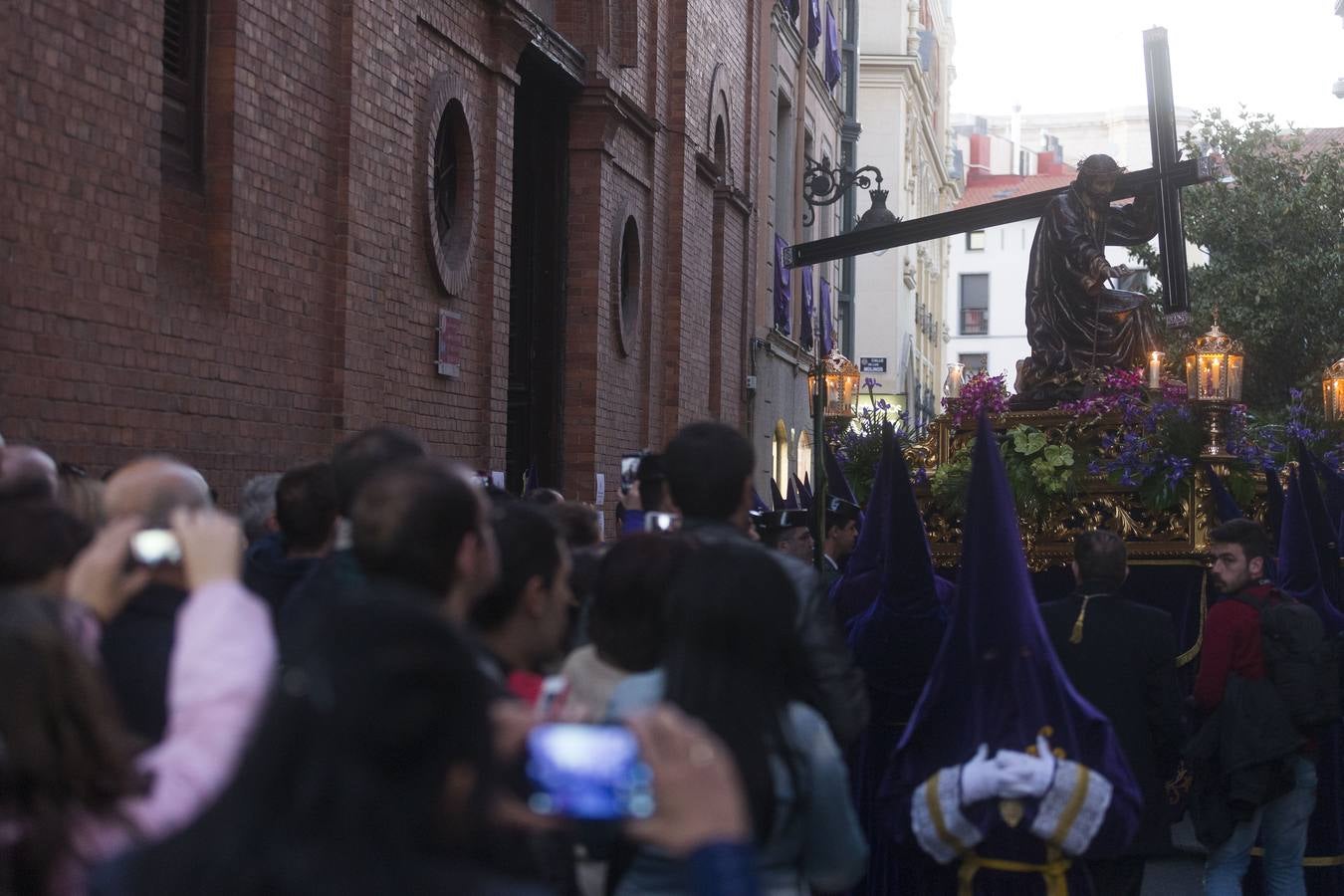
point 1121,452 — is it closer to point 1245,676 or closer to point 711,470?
point 1245,676

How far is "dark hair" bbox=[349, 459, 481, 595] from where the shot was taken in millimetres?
2912

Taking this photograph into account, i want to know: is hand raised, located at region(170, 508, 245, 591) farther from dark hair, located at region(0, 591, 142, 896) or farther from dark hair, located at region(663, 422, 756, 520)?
dark hair, located at region(663, 422, 756, 520)

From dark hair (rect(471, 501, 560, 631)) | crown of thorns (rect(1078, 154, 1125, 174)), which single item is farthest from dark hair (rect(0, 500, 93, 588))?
crown of thorns (rect(1078, 154, 1125, 174))

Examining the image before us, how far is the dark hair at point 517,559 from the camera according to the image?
373cm

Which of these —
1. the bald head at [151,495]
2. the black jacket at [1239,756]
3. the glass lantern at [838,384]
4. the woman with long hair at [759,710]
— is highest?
the glass lantern at [838,384]

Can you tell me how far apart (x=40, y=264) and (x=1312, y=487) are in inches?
243

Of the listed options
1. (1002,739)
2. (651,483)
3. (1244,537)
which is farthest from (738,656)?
→ (1244,537)

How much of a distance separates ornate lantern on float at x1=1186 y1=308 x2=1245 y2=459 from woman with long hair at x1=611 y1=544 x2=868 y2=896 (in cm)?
822

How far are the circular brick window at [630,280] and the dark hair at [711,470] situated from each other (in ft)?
44.3

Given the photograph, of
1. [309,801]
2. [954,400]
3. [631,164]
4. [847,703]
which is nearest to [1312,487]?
[954,400]

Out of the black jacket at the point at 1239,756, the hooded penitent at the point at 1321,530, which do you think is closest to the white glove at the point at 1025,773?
the black jacket at the point at 1239,756

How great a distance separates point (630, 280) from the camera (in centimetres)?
1869

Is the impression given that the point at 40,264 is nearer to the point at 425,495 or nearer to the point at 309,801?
the point at 425,495

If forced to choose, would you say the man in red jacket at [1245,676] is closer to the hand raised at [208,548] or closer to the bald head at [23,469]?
Answer: the bald head at [23,469]
